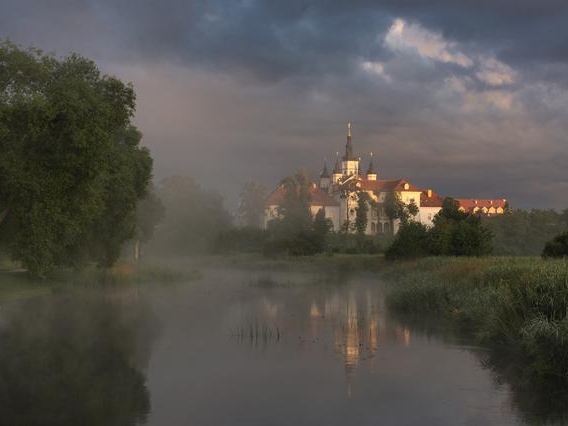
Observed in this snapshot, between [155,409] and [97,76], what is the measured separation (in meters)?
32.6

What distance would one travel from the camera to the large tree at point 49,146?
35156mm

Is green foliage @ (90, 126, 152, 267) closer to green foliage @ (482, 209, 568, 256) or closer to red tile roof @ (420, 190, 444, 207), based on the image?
green foliage @ (482, 209, 568, 256)

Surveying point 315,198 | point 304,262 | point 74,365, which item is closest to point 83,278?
point 74,365

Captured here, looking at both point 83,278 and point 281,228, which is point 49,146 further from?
point 281,228

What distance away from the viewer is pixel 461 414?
619 inches

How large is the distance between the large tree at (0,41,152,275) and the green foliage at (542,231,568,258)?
29020mm

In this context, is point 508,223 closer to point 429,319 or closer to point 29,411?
point 429,319

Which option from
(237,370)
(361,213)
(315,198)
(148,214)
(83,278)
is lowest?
(237,370)

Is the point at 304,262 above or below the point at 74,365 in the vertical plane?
above

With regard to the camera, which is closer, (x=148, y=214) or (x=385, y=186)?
(x=148, y=214)

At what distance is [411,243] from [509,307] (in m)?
43.8

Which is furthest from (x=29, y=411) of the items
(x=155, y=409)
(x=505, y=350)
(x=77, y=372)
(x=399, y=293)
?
(x=399, y=293)

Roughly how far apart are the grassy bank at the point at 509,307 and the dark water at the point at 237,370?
59.1 inches

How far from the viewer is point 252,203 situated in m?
144
